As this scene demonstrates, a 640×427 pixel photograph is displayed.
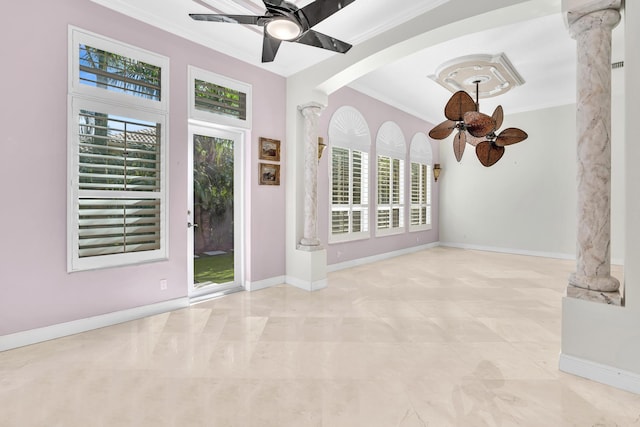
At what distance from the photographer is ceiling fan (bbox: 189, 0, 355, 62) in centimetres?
229

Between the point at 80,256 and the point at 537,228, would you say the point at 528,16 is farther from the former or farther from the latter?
the point at 537,228

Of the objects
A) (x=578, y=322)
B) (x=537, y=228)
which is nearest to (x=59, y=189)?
(x=578, y=322)

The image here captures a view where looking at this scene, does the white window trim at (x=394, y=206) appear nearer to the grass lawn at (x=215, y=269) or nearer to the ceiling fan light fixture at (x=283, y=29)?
the grass lawn at (x=215, y=269)

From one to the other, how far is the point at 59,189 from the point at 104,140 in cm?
64

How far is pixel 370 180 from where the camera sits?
260 inches

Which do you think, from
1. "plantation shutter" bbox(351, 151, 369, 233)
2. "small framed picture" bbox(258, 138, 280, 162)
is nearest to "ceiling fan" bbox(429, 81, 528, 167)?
"plantation shutter" bbox(351, 151, 369, 233)

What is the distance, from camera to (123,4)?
3.27 metres

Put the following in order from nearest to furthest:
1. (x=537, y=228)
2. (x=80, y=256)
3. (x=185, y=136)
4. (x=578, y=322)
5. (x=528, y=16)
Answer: (x=578, y=322) < (x=528, y=16) < (x=80, y=256) < (x=185, y=136) < (x=537, y=228)

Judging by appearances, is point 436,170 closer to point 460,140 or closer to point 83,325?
point 460,140

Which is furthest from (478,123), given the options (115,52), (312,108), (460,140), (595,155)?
(115,52)

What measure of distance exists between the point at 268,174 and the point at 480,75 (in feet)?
12.9

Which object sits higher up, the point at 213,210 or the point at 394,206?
the point at 394,206

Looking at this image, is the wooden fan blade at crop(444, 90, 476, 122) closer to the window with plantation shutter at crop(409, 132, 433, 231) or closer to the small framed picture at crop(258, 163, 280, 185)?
the small framed picture at crop(258, 163, 280, 185)

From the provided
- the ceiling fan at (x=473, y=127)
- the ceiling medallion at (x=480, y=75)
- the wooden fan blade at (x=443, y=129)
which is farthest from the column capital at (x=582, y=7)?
the ceiling medallion at (x=480, y=75)
